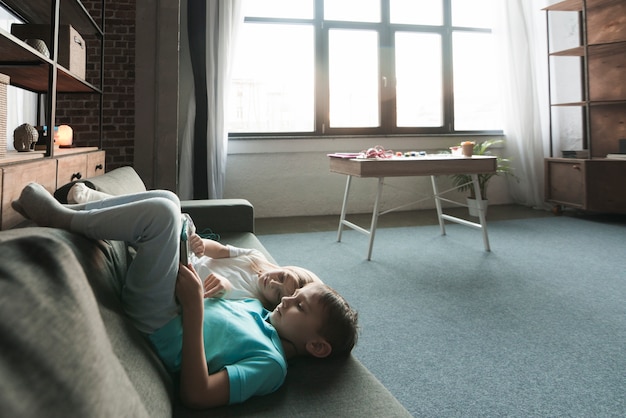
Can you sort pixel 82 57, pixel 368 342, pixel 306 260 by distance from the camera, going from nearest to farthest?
pixel 368 342 → pixel 82 57 → pixel 306 260

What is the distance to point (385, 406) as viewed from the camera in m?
0.81

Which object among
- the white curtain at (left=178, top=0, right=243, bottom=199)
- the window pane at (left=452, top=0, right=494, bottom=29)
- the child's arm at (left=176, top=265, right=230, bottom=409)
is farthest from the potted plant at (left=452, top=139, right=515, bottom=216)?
the child's arm at (left=176, top=265, right=230, bottom=409)

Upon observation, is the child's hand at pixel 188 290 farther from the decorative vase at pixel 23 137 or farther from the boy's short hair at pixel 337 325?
the decorative vase at pixel 23 137

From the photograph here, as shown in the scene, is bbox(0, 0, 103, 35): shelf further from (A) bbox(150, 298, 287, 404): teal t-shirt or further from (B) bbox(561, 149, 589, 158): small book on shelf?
(B) bbox(561, 149, 589, 158): small book on shelf

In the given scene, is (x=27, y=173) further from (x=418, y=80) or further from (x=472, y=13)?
(x=472, y=13)

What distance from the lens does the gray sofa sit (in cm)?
39

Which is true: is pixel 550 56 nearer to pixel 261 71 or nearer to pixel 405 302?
pixel 261 71

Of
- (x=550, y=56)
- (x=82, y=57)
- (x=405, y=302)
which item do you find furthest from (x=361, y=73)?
(x=405, y=302)

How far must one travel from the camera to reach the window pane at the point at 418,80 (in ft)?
16.7

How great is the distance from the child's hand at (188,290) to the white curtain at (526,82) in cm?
502

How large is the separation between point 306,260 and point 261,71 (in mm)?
2543

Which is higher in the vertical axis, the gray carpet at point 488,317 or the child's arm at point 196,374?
the child's arm at point 196,374

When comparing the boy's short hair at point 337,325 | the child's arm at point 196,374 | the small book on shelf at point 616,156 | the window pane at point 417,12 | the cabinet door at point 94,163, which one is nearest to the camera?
the child's arm at point 196,374

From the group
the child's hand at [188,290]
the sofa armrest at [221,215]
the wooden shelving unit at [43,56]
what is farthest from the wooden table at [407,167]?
the child's hand at [188,290]
